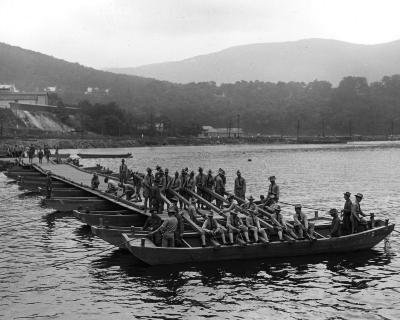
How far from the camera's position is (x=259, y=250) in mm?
25234

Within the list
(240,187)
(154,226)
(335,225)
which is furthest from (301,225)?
(240,187)

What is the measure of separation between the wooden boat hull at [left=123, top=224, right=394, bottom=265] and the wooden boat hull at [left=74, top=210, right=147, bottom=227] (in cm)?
654

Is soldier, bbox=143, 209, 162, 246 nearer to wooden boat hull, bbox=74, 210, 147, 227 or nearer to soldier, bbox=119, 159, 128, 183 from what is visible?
wooden boat hull, bbox=74, 210, 147, 227

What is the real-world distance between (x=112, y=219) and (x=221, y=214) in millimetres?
6962

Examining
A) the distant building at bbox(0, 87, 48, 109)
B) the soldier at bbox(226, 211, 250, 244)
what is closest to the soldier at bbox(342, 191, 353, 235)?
the soldier at bbox(226, 211, 250, 244)

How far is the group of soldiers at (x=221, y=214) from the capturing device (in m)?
24.6

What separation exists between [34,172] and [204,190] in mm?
35167

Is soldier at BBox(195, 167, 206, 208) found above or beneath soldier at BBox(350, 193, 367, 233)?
above

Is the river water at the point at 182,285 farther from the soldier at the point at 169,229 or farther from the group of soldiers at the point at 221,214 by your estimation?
the group of soldiers at the point at 221,214

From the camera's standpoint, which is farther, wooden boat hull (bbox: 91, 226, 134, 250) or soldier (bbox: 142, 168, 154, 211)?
soldier (bbox: 142, 168, 154, 211)

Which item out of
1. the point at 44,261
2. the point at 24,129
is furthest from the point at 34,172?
the point at 24,129

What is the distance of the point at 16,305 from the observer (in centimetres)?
2005

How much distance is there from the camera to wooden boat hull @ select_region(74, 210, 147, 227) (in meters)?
30.8

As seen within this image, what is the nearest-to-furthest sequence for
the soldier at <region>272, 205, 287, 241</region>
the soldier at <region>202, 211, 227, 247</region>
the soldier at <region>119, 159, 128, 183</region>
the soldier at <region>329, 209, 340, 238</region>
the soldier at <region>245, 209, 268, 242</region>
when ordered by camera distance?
the soldier at <region>202, 211, 227, 247</region>, the soldier at <region>245, 209, 268, 242</region>, the soldier at <region>272, 205, 287, 241</region>, the soldier at <region>329, 209, 340, 238</region>, the soldier at <region>119, 159, 128, 183</region>
